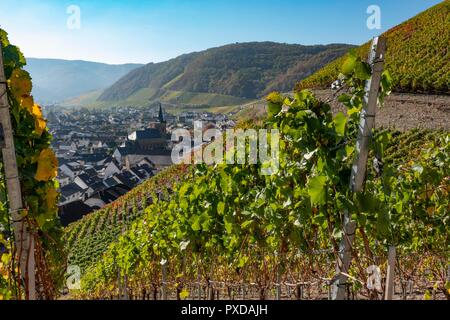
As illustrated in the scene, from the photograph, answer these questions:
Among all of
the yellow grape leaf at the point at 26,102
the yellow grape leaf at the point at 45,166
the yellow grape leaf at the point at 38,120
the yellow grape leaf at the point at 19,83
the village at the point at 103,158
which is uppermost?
the yellow grape leaf at the point at 19,83

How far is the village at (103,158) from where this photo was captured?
48188mm

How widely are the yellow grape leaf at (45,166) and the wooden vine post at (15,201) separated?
24 cm

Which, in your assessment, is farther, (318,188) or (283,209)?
(283,209)

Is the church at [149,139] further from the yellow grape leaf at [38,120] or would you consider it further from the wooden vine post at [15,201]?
the wooden vine post at [15,201]

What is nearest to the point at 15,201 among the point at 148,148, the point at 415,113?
the point at 415,113

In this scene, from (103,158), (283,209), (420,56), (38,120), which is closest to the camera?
(38,120)

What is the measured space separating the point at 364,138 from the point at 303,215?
798 millimetres

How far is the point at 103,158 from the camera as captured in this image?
8344 centimetres

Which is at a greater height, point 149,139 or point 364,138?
point 364,138

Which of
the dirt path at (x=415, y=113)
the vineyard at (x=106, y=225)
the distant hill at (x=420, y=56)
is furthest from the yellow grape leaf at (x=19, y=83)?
the distant hill at (x=420, y=56)

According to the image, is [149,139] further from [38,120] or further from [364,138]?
[364,138]

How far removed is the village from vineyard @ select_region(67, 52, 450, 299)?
3711 cm

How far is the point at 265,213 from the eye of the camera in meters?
3.69
